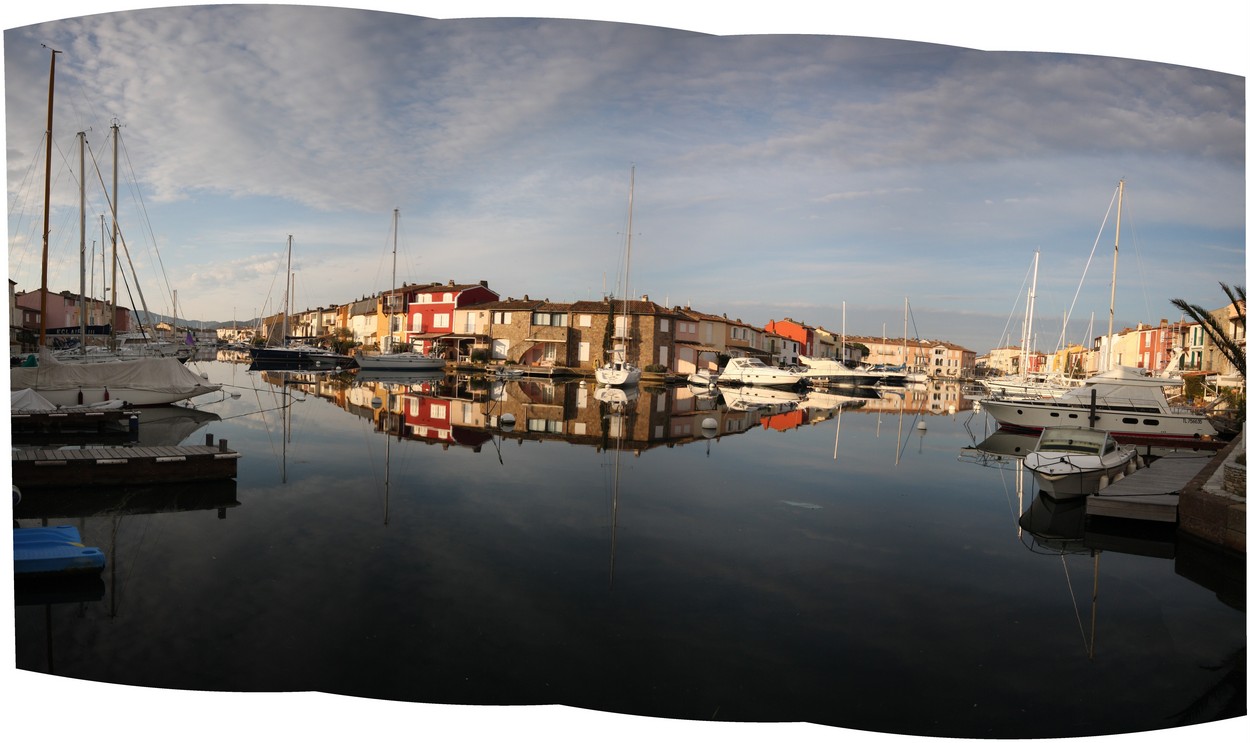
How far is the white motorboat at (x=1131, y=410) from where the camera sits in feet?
61.1

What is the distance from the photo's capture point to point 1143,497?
912 centimetres

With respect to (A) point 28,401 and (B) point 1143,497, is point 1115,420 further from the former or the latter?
(A) point 28,401

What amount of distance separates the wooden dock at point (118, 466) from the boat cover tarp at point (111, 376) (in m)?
4.89

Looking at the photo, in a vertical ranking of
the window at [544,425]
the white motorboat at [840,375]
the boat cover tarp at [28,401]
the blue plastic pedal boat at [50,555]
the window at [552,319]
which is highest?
the window at [552,319]

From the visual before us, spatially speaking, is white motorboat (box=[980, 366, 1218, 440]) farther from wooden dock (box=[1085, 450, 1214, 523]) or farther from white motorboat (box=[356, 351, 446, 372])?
white motorboat (box=[356, 351, 446, 372])

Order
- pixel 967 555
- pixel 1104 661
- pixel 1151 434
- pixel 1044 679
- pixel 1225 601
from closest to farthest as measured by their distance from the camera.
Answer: pixel 1044 679 < pixel 1104 661 < pixel 1225 601 < pixel 967 555 < pixel 1151 434

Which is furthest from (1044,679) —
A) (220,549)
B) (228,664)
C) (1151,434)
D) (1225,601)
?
(1151,434)

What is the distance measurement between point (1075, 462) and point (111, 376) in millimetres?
19331

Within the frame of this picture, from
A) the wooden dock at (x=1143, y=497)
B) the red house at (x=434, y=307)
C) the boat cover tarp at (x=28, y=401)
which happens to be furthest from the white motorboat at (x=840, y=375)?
the boat cover tarp at (x=28, y=401)

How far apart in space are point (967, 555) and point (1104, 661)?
2.73 metres

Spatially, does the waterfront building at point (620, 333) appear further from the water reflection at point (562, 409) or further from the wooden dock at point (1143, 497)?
the wooden dock at point (1143, 497)

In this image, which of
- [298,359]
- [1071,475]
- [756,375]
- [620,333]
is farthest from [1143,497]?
[298,359]

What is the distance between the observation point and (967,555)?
7.38 m

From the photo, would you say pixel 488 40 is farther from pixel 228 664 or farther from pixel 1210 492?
pixel 1210 492
